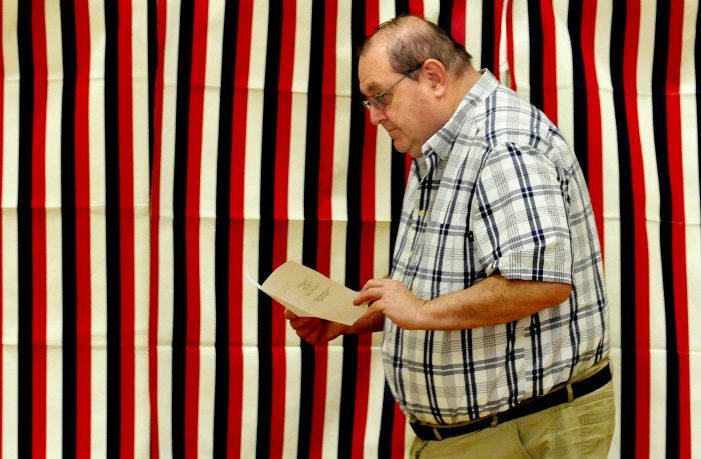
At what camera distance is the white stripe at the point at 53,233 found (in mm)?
2631

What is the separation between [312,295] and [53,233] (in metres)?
1.13

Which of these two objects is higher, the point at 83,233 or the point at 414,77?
the point at 414,77

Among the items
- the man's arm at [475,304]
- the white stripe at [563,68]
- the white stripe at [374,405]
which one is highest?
the white stripe at [563,68]

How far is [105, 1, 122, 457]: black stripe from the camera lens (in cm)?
262

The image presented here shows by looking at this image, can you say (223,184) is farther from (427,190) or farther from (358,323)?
(427,190)

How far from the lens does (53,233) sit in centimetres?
267

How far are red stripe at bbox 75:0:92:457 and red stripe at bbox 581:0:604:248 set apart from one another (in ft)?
4.63

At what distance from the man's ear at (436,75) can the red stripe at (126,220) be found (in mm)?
1158

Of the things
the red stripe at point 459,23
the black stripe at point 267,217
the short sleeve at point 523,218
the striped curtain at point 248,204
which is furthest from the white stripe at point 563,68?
the short sleeve at point 523,218

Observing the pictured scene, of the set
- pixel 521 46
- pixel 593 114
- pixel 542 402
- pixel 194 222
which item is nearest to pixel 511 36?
pixel 521 46

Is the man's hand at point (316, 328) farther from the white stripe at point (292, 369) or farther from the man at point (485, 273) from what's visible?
the white stripe at point (292, 369)

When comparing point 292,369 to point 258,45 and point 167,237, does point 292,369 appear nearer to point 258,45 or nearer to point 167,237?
point 167,237

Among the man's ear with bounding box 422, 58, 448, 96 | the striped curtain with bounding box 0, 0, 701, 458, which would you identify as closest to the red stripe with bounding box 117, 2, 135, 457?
the striped curtain with bounding box 0, 0, 701, 458

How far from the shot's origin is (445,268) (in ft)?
5.56
